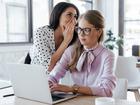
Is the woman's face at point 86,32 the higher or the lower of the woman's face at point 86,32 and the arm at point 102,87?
the higher

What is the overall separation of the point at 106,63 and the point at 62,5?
0.69 metres

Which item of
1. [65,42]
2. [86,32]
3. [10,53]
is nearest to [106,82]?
[86,32]

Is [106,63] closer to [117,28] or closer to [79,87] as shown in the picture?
[79,87]

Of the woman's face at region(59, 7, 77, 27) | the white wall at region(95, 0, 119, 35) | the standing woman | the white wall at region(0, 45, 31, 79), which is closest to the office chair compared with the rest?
the standing woman

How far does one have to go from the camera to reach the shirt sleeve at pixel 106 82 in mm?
1360

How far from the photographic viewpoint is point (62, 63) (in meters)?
1.63

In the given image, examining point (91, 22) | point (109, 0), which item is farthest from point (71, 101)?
point (109, 0)

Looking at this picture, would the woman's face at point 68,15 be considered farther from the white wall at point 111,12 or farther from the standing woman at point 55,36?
the white wall at point 111,12

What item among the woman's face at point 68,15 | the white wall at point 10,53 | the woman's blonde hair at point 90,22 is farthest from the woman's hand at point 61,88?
the white wall at point 10,53

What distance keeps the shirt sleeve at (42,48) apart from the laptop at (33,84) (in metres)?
0.59

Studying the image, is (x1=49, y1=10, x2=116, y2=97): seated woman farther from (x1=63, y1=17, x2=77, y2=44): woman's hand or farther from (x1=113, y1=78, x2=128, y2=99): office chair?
(x1=63, y1=17, x2=77, y2=44): woman's hand

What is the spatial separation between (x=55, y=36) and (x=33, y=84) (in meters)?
0.86

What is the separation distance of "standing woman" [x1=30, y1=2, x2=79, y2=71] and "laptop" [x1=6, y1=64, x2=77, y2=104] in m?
0.57

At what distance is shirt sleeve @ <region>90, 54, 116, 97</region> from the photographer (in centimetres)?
136
